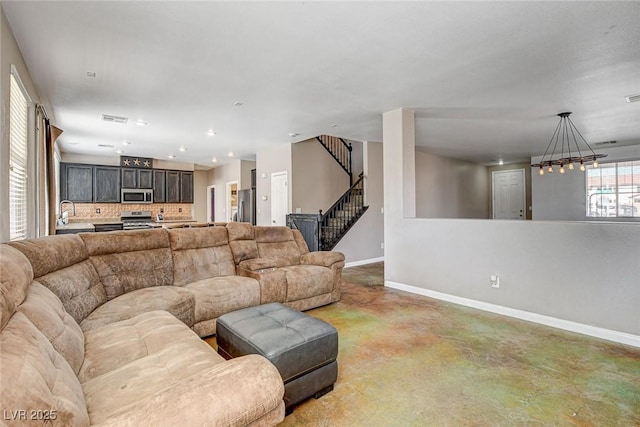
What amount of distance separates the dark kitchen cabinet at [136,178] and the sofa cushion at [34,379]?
330 inches

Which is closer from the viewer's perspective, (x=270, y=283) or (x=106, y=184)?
(x=270, y=283)

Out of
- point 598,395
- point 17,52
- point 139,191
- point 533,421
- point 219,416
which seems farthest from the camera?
point 139,191

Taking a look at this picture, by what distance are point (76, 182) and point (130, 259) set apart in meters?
6.61

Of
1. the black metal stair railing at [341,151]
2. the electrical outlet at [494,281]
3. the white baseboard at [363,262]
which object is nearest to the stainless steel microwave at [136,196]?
the black metal stair railing at [341,151]

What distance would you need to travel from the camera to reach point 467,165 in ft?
32.7

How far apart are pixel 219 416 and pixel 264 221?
697 centimetres

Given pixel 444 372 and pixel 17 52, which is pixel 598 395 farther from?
pixel 17 52

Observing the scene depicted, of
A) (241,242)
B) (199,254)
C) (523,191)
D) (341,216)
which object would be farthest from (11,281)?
(523,191)

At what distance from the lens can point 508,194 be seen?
33.7 ft

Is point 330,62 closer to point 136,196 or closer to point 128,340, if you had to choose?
point 128,340

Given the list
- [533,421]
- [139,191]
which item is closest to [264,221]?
[139,191]

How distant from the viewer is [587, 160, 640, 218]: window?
23.6ft

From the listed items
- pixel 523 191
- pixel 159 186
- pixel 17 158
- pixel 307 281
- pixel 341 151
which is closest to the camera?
pixel 17 158

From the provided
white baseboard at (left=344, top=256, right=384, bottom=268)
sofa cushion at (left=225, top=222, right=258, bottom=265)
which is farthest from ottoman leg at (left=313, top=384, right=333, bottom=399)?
white baseboard at (left=344, top=256, right=384, bottom=268)
